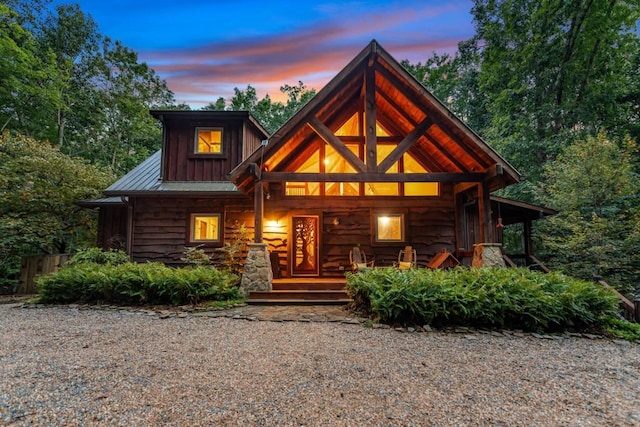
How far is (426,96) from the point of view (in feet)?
21.4

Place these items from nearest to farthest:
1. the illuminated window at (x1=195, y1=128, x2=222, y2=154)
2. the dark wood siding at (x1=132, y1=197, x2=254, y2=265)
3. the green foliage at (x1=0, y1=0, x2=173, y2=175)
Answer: the dark wood siding at (x1=132, y1=197, x2=254, y2=265) < the illuminated window at (x1=195, y1=128, x2=222, y2=154) < the green foliage at (x1=0, y1=0, x2=173, y2=175)

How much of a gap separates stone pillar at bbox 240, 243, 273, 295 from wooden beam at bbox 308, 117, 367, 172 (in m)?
2.72

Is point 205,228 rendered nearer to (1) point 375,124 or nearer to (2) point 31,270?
(2) point 31,270

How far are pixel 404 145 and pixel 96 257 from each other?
814 centimetres

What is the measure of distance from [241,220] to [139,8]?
22.6ft

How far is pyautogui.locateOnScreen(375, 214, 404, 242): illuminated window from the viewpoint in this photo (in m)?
8.62

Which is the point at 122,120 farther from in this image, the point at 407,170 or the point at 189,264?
the point at 407,170

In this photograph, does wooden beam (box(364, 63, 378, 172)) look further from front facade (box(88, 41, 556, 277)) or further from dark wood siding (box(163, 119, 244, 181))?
dark wood siding (box(163, 119, 244, 181))

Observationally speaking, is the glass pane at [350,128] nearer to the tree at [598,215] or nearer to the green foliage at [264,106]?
the tree at [598,215]

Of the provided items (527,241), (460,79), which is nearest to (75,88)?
(527,241)

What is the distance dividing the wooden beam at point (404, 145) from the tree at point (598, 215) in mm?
4864

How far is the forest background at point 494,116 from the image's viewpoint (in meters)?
8.01

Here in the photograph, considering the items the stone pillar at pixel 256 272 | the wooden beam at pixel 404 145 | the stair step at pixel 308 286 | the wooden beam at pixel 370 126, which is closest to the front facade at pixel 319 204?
the wooden beam at pixel 370 126

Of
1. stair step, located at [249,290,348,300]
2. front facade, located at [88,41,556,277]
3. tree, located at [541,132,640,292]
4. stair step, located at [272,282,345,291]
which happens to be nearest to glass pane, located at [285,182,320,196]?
front facade, located at [88,41,556,277]
